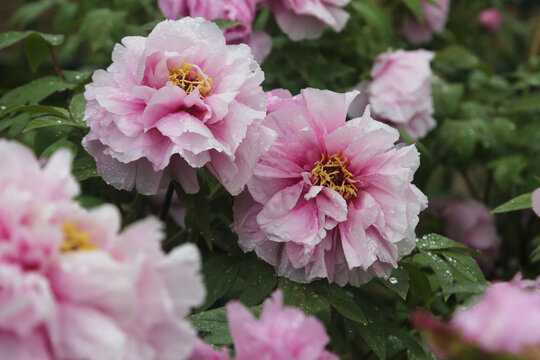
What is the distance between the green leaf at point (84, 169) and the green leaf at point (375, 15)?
0.60 m

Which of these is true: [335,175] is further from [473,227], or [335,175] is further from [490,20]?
[490,20]

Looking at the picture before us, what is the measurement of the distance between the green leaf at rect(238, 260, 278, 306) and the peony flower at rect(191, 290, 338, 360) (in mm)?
238

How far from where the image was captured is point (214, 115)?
0.63 meters

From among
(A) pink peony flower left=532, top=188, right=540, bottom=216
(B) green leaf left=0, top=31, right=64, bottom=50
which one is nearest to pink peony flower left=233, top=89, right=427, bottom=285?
(A) pink peony flower left=532, top=188, right=540, bottom=216

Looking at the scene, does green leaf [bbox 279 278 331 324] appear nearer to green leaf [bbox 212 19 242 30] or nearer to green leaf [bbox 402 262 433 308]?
green leaf [bbox 402 262 433 308]

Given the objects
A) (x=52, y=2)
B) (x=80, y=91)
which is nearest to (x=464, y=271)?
(x=80, y=91)

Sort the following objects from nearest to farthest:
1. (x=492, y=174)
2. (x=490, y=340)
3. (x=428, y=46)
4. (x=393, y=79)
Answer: (x=490, y=340), (x=393, y=79), (x=492, y=174), (x=428, y=46)

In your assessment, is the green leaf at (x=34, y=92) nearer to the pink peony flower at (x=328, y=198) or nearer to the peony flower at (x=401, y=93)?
the pink peony flower at (x=328, y=198)

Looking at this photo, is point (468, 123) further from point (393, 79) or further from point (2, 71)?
point (2, 71)

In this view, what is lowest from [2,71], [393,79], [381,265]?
[2,71]

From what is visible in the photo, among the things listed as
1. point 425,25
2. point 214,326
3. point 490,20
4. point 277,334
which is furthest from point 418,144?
point 490,20

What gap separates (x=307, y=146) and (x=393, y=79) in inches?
19.7

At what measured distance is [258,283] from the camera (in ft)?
2.28

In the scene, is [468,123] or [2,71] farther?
[2,71]
